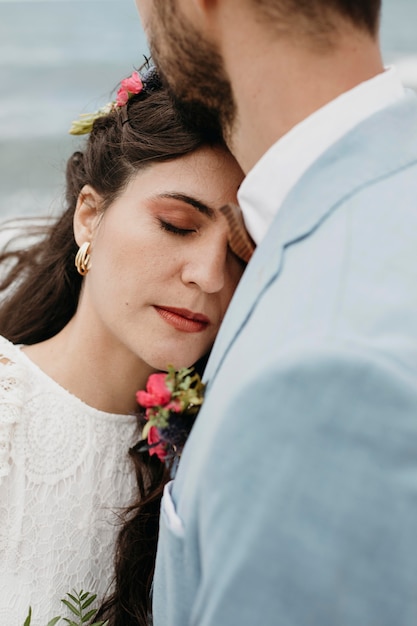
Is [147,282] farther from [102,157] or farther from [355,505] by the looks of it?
[355,505]

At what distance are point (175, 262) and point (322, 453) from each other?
0.96 meters

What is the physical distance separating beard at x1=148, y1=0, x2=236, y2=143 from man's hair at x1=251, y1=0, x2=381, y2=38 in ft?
0.40

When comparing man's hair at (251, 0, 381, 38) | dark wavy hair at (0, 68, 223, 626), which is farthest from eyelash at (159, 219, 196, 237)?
man's hair at (251, 0, 381, 38)

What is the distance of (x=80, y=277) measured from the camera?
2.55 metres

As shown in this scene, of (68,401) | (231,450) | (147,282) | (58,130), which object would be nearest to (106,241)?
(147,282)

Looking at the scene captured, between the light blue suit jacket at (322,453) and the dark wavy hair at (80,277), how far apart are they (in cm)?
83

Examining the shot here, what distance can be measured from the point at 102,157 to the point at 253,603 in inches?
55.5

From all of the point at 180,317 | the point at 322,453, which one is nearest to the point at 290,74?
the point at 322,453

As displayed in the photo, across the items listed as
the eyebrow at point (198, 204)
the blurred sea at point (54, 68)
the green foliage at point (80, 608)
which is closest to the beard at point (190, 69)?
the eyebrow at point (198, 204)

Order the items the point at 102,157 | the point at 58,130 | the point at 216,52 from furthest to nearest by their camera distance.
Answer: the point at 58,130 < the point at 102,157 < the point at 216,52

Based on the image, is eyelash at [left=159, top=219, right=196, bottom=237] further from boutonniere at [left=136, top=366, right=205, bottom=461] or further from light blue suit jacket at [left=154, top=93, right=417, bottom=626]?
light blue suit jacket at [left=154, top=93, right=417, bottom=626]

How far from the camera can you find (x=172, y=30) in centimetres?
135

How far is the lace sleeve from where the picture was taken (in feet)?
6.73

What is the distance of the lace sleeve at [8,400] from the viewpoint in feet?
6.73
